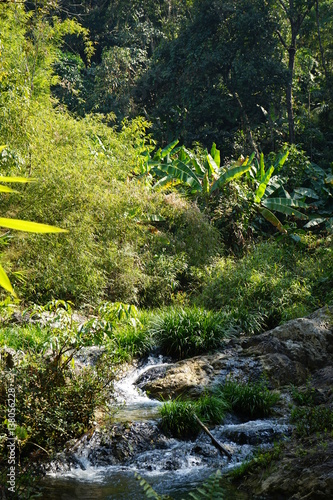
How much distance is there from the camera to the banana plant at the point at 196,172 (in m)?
14.8

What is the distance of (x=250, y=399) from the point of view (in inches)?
263

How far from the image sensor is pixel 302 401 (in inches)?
262

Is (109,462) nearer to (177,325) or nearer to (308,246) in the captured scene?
(177,325)

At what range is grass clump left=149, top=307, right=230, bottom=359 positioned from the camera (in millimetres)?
8898

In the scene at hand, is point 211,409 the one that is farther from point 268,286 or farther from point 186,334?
point 268,286

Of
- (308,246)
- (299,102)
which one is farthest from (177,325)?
(299,102)

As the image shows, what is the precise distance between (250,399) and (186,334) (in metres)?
2.43

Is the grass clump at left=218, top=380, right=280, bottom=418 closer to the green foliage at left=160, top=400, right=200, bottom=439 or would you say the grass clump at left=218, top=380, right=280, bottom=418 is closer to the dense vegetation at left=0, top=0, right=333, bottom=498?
the dense vegetation at left=0, top=0, right=333, bottom=498

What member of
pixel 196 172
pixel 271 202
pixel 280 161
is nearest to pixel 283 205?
pixel 271 202

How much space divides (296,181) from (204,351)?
9174mm

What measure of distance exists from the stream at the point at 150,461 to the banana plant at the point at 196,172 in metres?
8.80

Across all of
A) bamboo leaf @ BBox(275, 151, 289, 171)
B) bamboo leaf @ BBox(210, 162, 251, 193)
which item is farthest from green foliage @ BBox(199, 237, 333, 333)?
bamboo leaf @ BBox(275, 151, 289, 171)

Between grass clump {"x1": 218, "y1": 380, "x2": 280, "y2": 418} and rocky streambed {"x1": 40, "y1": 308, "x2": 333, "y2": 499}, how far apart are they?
0.14 m

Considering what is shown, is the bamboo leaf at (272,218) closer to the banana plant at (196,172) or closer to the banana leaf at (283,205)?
the banana leaf at (283,205)
